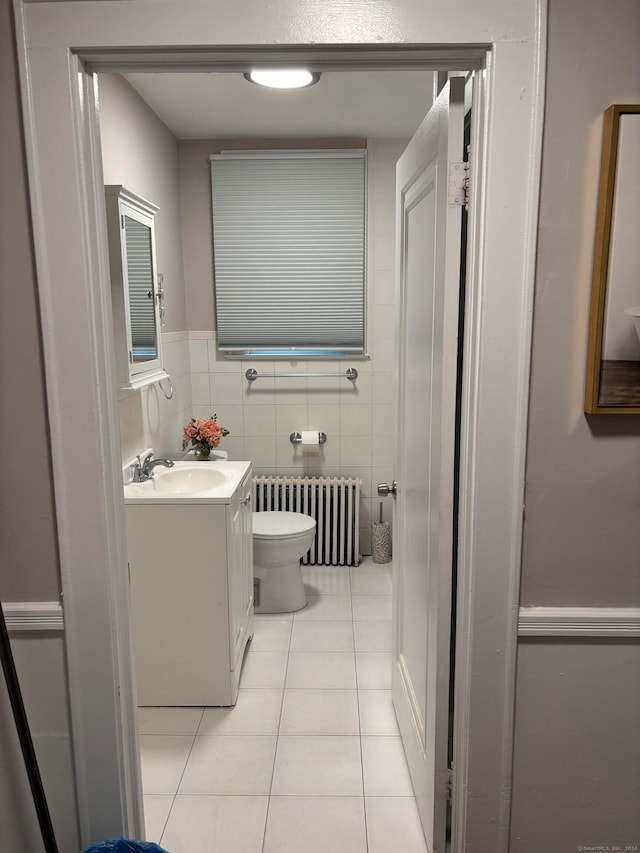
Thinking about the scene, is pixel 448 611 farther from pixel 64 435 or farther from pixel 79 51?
pixel 79 51

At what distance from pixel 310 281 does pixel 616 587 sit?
Result: 9.13 ft

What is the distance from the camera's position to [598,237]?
1.30 metres

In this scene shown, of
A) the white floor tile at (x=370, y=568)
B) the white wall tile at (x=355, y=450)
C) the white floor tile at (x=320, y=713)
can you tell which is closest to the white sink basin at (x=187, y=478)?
the white floor tile at (x=320, y=713)

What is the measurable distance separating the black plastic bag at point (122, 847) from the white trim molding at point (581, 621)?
3.20 ft

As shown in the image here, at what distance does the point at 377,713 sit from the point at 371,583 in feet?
4.13

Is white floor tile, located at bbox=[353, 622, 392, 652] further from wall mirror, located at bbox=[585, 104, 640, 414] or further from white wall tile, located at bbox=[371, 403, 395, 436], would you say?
wall mirror, located at bbox=[585, 104, 640, 414]

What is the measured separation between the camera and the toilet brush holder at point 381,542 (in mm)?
4020

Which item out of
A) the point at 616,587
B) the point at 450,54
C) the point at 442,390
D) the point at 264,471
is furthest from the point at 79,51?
the point at 264,471

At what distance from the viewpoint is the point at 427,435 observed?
177cm

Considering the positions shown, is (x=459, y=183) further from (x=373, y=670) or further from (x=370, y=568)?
(x=370, y=568)

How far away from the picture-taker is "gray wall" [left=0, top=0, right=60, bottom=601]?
1291 millimetres

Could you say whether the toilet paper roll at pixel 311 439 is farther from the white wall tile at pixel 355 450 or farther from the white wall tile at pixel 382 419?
the white wall tile at pixel 382 419

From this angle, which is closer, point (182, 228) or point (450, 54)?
point (450, 54)

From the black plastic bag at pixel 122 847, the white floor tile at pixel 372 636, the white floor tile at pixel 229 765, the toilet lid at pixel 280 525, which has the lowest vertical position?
the white floor tile at pixel 372 636
